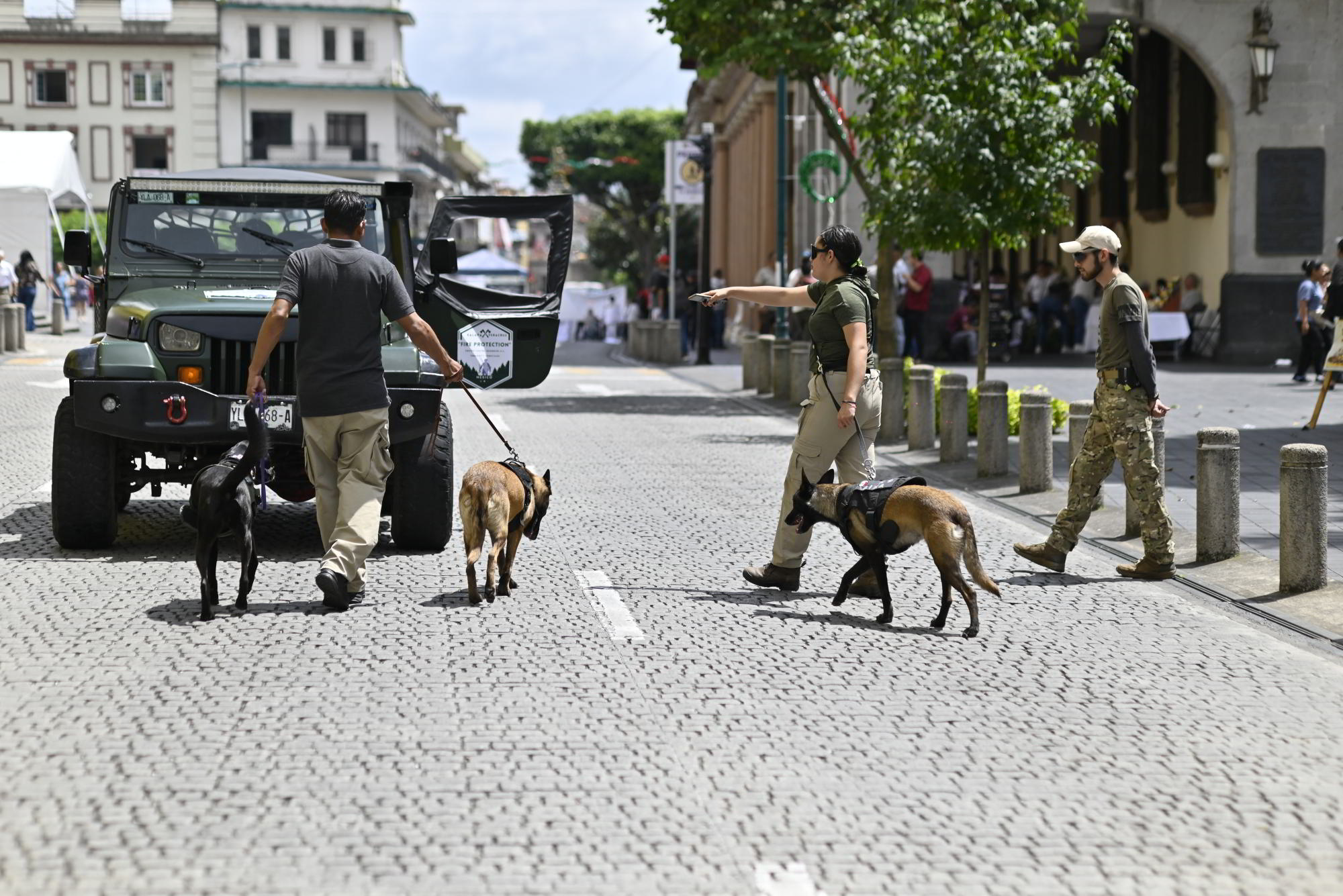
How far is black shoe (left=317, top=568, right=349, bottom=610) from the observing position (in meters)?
8.33

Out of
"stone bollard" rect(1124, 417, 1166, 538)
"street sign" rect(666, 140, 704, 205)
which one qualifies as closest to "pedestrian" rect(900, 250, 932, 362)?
"street sign" rect(666, 140, 704, 205)

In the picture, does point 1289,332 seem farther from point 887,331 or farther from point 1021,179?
point 1021,179

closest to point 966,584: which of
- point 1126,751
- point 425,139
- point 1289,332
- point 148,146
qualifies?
point 1126,751

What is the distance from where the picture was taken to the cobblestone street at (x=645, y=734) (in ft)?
16.1

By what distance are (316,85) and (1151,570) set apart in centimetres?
8840

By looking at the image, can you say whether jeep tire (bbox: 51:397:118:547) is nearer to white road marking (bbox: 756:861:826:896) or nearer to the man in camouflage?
the man in camouflage

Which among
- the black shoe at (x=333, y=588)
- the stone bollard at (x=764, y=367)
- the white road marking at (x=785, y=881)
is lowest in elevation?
the white road marking at (x=785, y=881)

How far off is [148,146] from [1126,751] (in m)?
90.2

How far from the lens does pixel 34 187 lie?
38312 millimetres

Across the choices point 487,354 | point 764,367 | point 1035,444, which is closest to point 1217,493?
point 1035,444

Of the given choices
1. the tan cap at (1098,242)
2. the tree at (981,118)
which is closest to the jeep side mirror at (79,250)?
the tan cap at (1098,242)

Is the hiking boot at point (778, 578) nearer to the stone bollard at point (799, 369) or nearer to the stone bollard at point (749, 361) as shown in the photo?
the stone bollard at point (799, 369)

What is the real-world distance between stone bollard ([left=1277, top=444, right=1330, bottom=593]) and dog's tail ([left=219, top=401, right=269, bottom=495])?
4.81m

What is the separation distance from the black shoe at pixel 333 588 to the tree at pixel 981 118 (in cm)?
1143
